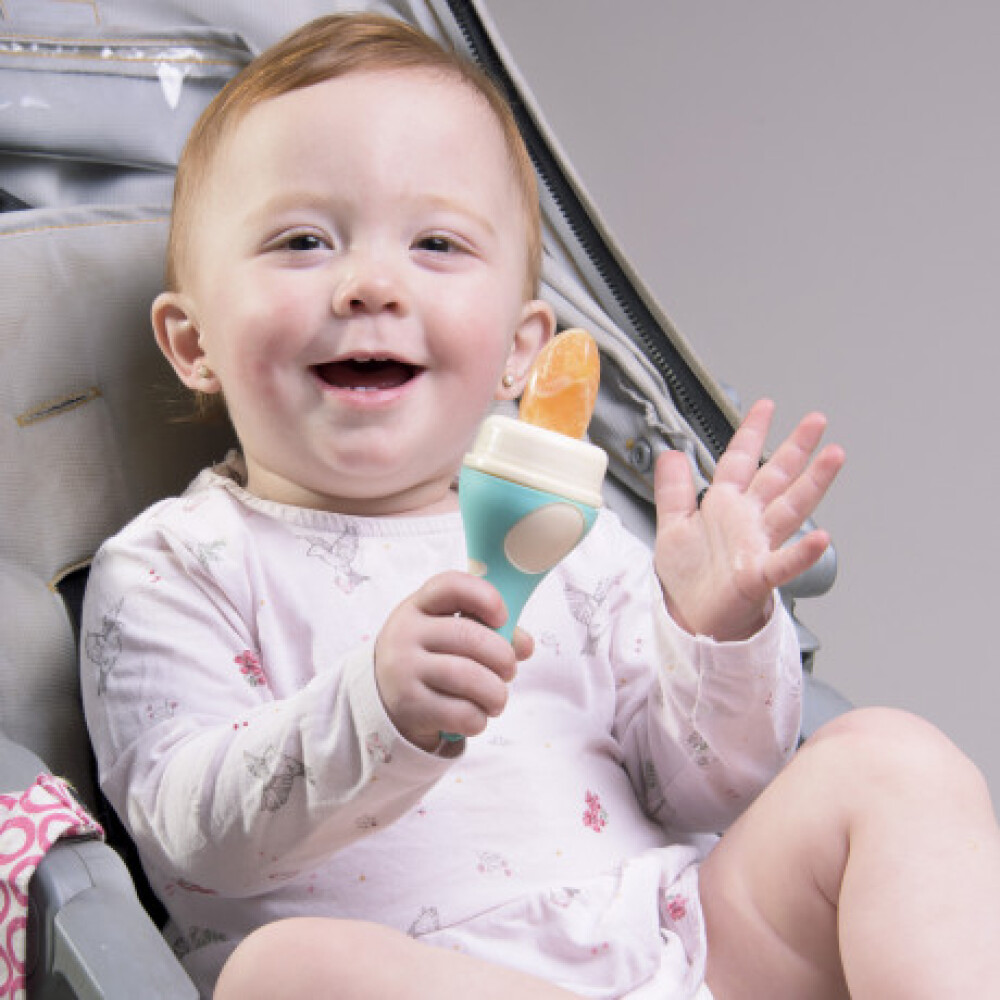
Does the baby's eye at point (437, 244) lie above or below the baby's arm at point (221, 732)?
above

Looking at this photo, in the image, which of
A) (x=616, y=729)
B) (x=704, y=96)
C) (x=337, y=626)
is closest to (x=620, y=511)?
(x=616, y=729)

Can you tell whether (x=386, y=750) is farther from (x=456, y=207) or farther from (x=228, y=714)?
(x=456, y=207)

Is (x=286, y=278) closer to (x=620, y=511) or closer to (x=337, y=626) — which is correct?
(x=337, y=626)

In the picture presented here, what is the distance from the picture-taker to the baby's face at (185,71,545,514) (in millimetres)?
866

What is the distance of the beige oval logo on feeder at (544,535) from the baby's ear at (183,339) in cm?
35

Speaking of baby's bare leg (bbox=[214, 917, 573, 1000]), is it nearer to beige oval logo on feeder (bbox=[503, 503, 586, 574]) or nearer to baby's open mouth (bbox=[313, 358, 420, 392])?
beige oval logo on feeder (bbox=[503, 503, 586, 574])

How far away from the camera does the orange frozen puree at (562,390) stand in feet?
2.29

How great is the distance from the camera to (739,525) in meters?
0.82

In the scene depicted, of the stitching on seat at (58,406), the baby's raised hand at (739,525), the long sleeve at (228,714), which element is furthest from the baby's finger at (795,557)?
the stitching on seat at (58,406)

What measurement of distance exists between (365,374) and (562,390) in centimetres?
22

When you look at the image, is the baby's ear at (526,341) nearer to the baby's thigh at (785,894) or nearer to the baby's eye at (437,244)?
the baby's eye at (437,244)

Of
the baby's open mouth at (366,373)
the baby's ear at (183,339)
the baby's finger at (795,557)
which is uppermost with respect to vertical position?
the baby's finger at (795,557)

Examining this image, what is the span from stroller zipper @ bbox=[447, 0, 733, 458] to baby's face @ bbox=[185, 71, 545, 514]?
0.21m

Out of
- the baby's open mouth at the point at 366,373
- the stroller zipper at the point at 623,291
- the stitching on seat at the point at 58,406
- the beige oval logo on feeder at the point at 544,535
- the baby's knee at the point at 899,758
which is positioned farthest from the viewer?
the stroller zipper at the point at 623,291
